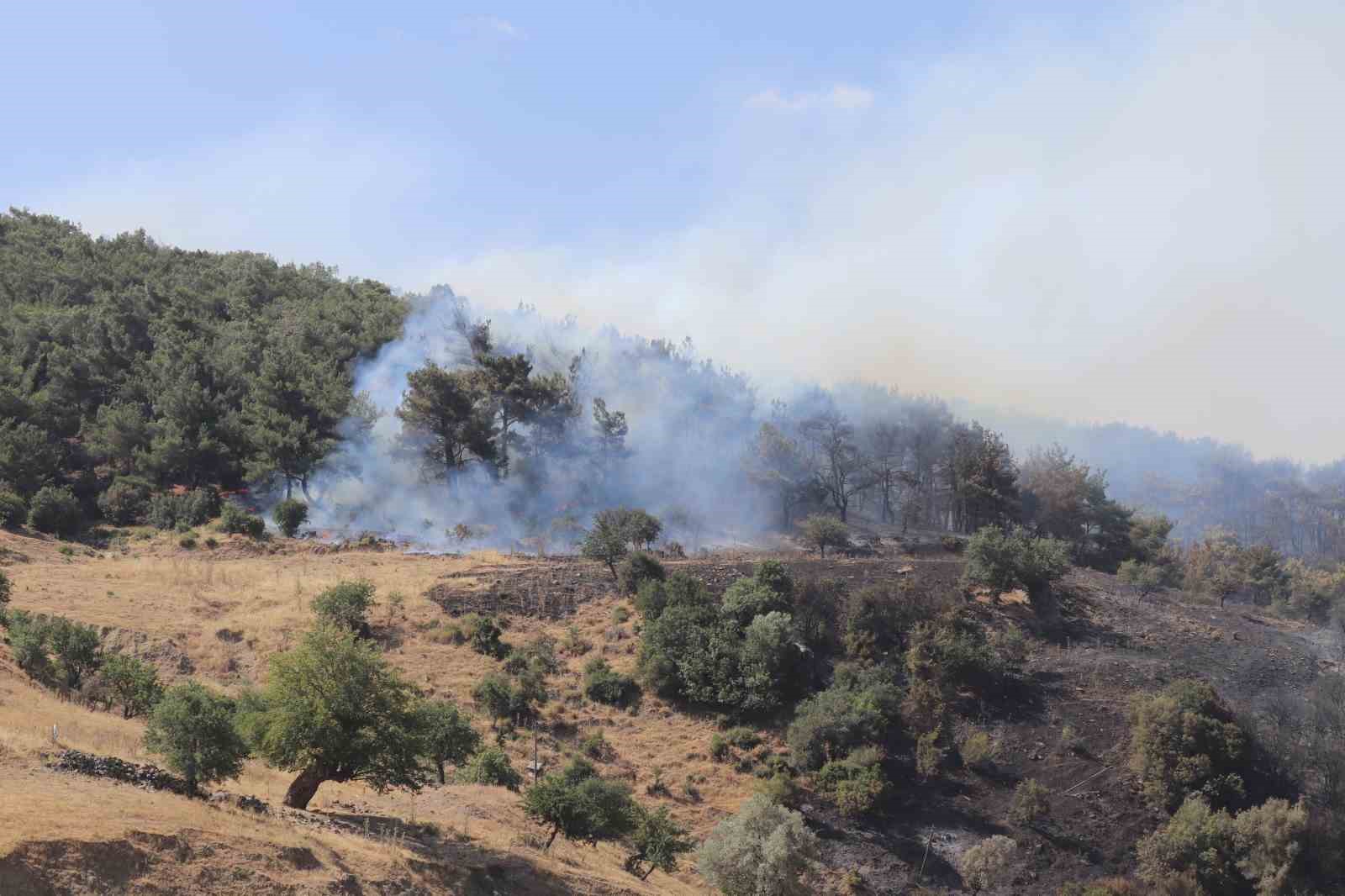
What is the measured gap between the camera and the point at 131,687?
3047cm

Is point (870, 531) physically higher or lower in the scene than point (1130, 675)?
higher

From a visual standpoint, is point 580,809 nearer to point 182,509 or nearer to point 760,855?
point 760,855

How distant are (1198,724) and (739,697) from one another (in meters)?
14.9

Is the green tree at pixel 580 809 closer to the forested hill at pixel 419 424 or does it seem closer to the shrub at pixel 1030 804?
the shrub at pixel 1030 804

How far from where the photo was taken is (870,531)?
62.2m

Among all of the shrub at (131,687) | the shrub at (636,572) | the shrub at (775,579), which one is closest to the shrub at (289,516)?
the shrub at (636,572)

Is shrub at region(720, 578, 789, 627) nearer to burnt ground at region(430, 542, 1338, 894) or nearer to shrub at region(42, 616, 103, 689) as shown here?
burnt ground at region(430, 542, 1338, 894)

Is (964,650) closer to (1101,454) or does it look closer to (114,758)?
(114,758)

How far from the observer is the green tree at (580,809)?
2638cm

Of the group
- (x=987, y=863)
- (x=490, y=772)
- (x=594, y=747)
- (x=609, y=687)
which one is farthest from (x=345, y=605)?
(x=987, y=863)

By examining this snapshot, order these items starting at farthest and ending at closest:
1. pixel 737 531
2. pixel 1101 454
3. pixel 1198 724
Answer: pixel 1101 454 → pixel 737 531 → pixel 1198 724

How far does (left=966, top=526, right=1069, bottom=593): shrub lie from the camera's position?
43594 millimetres

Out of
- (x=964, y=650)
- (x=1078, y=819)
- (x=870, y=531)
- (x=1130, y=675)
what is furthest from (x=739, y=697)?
(x=870, y=531)

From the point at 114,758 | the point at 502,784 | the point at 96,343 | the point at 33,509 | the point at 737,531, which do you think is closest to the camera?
the point at 114,758
